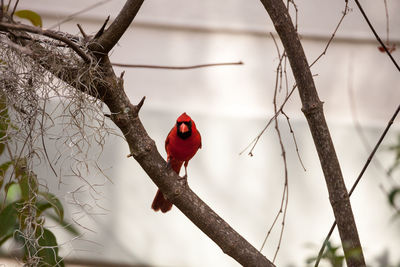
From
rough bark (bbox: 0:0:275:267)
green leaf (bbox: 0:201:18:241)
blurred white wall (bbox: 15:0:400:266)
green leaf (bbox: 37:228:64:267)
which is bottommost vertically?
green leaf (bbox: 37:228:64:267)

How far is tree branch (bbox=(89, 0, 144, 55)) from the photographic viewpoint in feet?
4.79

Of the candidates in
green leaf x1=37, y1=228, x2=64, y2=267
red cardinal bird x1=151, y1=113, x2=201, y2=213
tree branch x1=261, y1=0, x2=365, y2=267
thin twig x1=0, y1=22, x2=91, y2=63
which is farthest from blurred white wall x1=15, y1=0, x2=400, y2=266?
thin twig x1=0, y1=22, x2=91, y2=63

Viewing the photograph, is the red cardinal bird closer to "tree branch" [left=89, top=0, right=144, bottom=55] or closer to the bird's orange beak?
the bird's orange beak

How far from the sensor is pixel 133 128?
1.53m

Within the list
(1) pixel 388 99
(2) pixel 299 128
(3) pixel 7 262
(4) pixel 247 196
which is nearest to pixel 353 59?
(1) pixel 388 99

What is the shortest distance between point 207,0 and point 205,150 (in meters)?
0.85

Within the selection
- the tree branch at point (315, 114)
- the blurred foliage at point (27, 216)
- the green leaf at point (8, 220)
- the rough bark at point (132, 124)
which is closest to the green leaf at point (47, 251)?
the blurred foliage at point (27, 216)

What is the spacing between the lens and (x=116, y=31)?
4.79 ft

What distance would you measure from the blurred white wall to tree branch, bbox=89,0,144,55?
1.67m

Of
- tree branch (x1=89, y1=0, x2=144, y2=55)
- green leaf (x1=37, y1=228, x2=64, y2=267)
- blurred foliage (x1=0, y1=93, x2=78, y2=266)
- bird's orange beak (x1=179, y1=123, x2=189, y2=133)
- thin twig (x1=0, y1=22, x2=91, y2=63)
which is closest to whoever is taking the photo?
thin twig (x1=0, y1=22, x2=91, y2=63)

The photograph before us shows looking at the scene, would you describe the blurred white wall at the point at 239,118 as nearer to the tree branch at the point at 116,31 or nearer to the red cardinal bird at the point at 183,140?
the red cardinal bird at the point at 183,140

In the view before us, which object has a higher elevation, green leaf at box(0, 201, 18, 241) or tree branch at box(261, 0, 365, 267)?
tree branch at box(261, 0, 365, 267)

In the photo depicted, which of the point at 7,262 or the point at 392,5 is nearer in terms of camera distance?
the point at 392,5

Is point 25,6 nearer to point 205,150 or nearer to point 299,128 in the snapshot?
point 205,150
